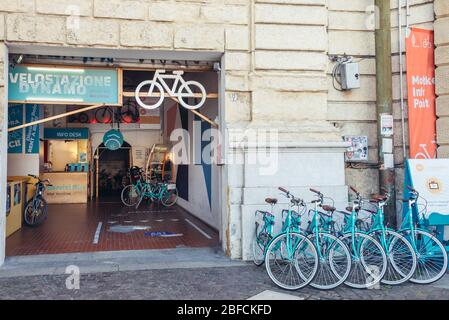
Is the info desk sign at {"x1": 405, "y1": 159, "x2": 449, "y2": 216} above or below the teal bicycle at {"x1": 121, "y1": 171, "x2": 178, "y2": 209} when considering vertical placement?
above

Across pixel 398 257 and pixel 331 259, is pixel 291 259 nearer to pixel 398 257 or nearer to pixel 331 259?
pixel 331 259

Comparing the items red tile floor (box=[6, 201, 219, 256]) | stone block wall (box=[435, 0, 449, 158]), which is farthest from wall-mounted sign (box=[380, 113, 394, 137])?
red tile floor (box=[6, 201, 219, 256])

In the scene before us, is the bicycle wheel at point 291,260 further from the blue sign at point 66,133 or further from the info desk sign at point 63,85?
the blue sign at point 66,133

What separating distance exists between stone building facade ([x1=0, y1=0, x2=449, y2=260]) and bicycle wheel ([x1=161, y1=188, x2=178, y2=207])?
7682 millimetres

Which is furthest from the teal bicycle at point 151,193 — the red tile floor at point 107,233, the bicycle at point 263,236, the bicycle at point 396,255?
the bicycle at point 396,255

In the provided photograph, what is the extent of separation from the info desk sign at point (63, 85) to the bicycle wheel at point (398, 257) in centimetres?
453

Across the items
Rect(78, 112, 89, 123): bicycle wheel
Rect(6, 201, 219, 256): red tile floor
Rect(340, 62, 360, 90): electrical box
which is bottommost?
Rect(6, 201, 219, 256): red tile floor

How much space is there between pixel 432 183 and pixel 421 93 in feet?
6.03

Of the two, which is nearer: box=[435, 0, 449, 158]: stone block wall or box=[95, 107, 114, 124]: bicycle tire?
box=[435, 0, 449, 158]: stone block wall

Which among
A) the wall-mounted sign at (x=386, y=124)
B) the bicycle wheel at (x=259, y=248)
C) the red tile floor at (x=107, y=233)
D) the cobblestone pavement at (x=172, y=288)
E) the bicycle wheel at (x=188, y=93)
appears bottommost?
the cobblestone pavement at (x=172, y=288)

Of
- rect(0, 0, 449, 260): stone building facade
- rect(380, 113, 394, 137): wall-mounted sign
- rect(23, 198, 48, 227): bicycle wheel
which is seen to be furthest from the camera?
rect(23, 198, 48, 227): bicycle wheel

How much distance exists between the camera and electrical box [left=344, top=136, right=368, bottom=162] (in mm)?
7520

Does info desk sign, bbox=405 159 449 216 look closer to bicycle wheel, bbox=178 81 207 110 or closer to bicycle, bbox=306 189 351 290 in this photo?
bicycle, bbox=306 189 351 290

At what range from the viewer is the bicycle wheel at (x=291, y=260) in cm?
503
